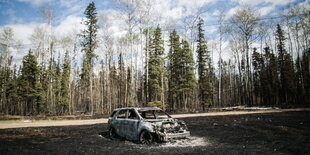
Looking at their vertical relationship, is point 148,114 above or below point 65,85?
below

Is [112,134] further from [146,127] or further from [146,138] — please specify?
[146,127]

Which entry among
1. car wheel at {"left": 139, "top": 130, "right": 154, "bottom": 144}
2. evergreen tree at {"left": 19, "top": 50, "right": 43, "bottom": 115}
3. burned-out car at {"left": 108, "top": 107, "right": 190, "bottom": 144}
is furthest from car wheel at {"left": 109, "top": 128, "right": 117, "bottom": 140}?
evergreen tree at {"left": 19, "top": 50, "right": 43, "bottom": 115}

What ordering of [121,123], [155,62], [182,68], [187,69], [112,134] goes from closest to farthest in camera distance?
[121,123] → [112,134] → [155,62] → [187,69] → [182,68]

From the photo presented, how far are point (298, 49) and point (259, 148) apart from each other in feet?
136

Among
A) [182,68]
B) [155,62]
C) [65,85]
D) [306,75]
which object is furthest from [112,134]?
[306,75]

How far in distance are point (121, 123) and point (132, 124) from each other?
0.94m

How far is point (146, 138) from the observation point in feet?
27.3

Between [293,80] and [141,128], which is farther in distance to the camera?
[293,80]

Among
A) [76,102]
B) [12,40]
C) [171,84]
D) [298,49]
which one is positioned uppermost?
[12,40]

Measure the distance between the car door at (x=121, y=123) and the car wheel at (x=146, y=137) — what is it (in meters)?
1.25

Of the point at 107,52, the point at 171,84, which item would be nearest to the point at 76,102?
the point at 107,52

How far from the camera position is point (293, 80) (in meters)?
45.1

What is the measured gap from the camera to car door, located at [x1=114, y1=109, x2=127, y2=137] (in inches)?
364

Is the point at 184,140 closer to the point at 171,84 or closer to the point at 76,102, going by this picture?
the point at 171,84
